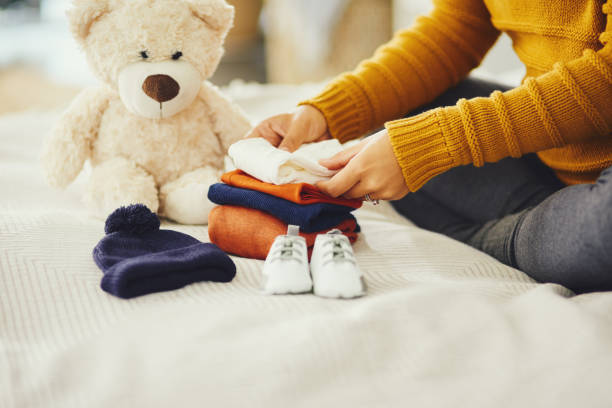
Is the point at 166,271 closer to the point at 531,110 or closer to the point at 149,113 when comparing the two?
the point at 149,113

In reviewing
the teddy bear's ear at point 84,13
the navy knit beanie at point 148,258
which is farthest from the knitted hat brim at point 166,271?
the teddy bear's ear at point 84,13

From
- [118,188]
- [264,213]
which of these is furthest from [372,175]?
[118,188]

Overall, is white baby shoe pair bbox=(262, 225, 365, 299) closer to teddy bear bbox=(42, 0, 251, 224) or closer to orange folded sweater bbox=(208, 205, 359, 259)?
orange folded sweater bbox=(208, 205, 359, 259)

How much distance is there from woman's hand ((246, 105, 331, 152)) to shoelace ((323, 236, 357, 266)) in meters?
0.24

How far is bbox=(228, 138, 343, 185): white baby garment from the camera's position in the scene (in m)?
0.73

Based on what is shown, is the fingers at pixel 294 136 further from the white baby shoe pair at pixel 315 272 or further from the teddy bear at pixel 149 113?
the white baby shoe pair at pixel 315 272

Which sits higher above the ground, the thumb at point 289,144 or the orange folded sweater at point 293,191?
the thumb at point 289,144

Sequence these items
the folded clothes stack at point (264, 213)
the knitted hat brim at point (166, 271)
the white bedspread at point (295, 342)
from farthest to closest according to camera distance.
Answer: the folded clothes stack at point (264, 213) → the knitted hat brim at point (166, 271) → the white bedspread at point (295, 342)

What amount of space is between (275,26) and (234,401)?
2.57 metres

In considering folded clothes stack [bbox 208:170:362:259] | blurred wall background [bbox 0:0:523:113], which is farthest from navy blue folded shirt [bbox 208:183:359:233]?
blurred wall background [bbox 0:0:523:113]

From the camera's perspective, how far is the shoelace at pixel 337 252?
25.7 inches

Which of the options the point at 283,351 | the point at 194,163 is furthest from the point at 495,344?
the point at 194,163

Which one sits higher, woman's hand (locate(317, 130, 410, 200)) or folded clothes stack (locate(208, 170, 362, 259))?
woman's hand (locate(317, 130, 410, 200))

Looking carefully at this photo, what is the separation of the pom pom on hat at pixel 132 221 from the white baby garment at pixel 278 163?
0.51 feet
